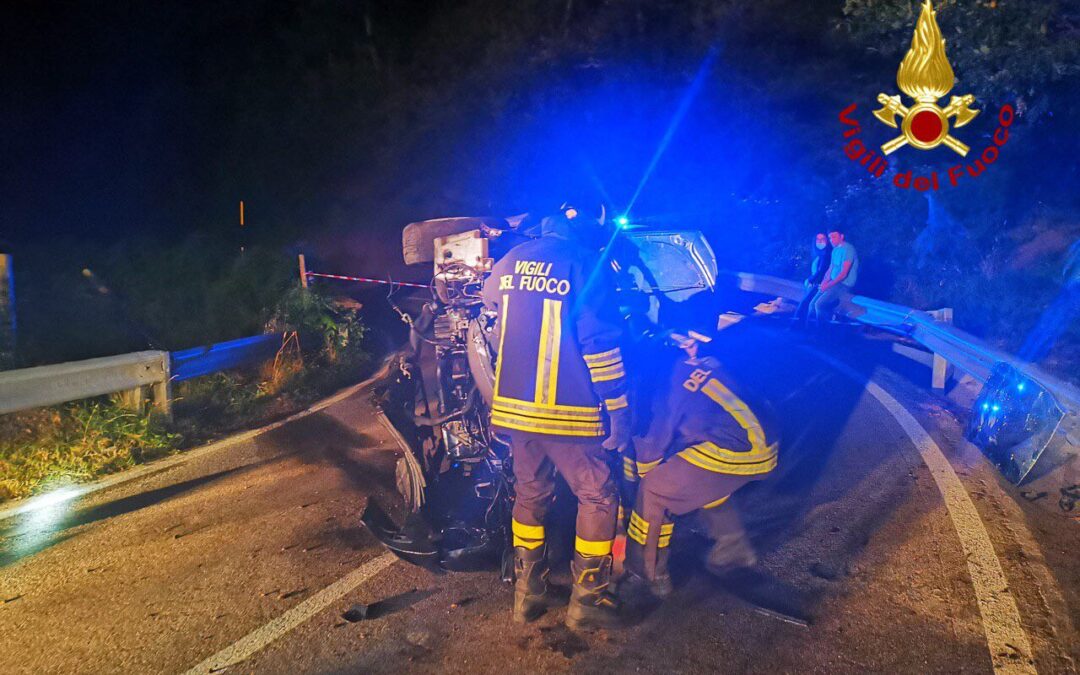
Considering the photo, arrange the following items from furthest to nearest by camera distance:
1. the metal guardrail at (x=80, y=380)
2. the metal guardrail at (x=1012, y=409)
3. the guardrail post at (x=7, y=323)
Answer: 1. the guardrail post at (x=7, y=323)
2. the metal guardrail at (x=80, y=380)
3. the metal guardrail at (x=1012, y=409)

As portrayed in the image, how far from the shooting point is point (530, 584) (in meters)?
3.79

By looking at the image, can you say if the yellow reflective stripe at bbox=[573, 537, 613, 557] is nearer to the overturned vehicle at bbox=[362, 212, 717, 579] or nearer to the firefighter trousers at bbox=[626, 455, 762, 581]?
the firefighter trousers at bbox=[626, 455, 762, 581]

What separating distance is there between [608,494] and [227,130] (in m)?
30.4

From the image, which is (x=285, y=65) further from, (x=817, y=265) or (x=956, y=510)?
(x=956, y=510)

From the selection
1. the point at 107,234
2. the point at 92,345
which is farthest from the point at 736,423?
the point at 107,234

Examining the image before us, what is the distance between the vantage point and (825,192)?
72.8ft

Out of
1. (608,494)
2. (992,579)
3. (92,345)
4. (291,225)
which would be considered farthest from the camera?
(291,225)

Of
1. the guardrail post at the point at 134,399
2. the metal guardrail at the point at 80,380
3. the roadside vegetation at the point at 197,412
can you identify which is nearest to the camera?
the metal guardrail at the point at 80,380

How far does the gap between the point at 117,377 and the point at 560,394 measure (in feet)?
15.2

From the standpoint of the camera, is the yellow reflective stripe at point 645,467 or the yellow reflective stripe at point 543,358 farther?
the yellow reflective stripe at point 645,467

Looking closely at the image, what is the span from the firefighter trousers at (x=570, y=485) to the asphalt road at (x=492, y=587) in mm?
430

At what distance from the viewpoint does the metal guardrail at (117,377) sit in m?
5.74

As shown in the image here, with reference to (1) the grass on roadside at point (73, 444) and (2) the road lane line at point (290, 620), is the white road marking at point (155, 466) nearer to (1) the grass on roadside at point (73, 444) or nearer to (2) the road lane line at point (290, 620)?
(1) the grass on roadside at point (73, 444)

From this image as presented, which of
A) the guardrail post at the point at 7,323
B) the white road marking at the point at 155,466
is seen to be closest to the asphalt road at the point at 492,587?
the white road marking at the point at 155,466
